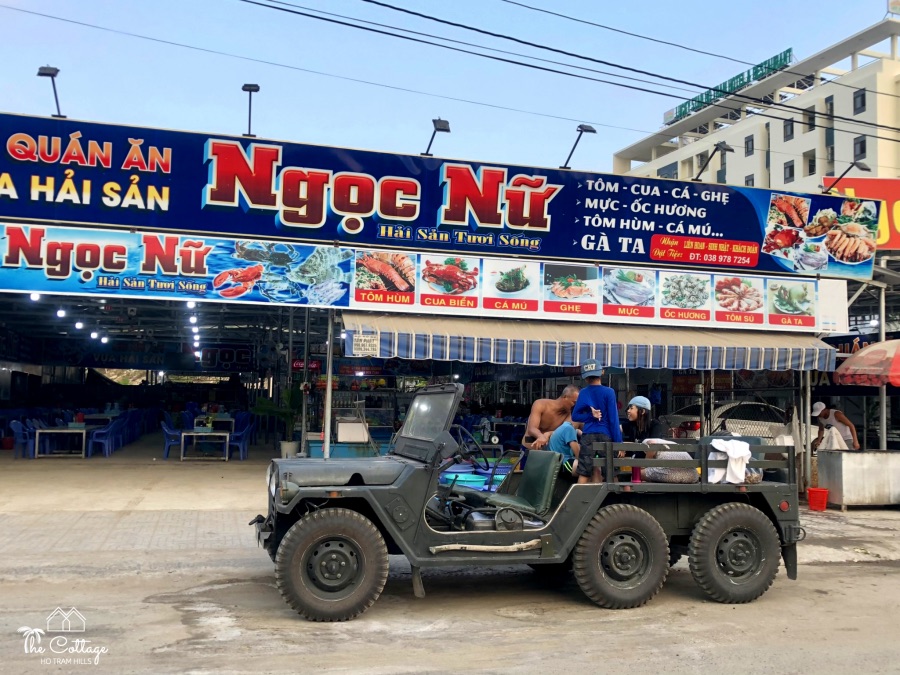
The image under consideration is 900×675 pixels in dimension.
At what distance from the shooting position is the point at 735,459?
271 inches

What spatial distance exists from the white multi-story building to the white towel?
34731 mm

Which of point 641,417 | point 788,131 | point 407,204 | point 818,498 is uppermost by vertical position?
point 788,131

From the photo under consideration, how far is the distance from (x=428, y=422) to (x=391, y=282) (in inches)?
248

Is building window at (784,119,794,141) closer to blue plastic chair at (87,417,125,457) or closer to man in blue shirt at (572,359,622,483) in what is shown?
blue plastic chair at (87,417,125,457)

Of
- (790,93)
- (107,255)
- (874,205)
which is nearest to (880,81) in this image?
(790,93)

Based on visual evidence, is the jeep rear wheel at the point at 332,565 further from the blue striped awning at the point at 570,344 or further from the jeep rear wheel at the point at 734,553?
the blue striped awning at the point at 570,344

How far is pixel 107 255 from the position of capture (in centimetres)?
1157

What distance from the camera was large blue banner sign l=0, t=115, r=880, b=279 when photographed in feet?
38.3

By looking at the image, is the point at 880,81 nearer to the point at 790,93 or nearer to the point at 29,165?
the point at 790,93

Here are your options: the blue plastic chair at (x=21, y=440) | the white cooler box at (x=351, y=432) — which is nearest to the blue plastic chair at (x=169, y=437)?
A: the blue plastic chair at (x=21, y=440)

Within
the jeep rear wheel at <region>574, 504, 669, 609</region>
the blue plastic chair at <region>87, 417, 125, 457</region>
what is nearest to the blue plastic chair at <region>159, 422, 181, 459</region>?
the blue plastic chair at <region>87, 417, 125, 457</region>

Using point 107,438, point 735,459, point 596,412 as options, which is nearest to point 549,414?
point 596,412

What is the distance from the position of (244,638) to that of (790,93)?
189ft

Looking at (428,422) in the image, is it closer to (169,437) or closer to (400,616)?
(400,616)
